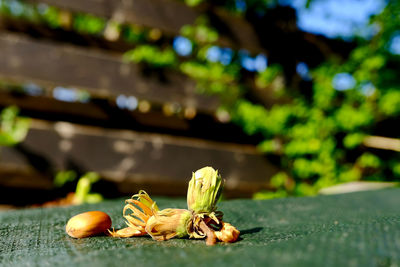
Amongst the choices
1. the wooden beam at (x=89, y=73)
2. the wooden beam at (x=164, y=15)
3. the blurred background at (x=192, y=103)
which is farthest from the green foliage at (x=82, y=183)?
the wooden beam at (x=164, y=15)

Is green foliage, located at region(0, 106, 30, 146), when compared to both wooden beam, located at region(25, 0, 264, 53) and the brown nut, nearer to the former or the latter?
wooden beam, located at region(25, 0, 264, 53)

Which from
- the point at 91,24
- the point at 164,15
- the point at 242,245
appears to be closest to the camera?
the point at 242,245

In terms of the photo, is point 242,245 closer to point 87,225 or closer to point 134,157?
point 87,225

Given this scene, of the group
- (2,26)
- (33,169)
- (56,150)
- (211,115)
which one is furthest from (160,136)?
(2,26)

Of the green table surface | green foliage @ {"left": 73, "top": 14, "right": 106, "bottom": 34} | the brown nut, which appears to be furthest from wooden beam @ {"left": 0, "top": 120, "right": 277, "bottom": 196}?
the brown nut

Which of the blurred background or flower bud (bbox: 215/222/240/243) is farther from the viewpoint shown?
the blurred background

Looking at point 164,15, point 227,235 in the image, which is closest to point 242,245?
point 227,235

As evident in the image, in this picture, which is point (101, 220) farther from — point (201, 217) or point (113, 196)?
point (113, 196)
